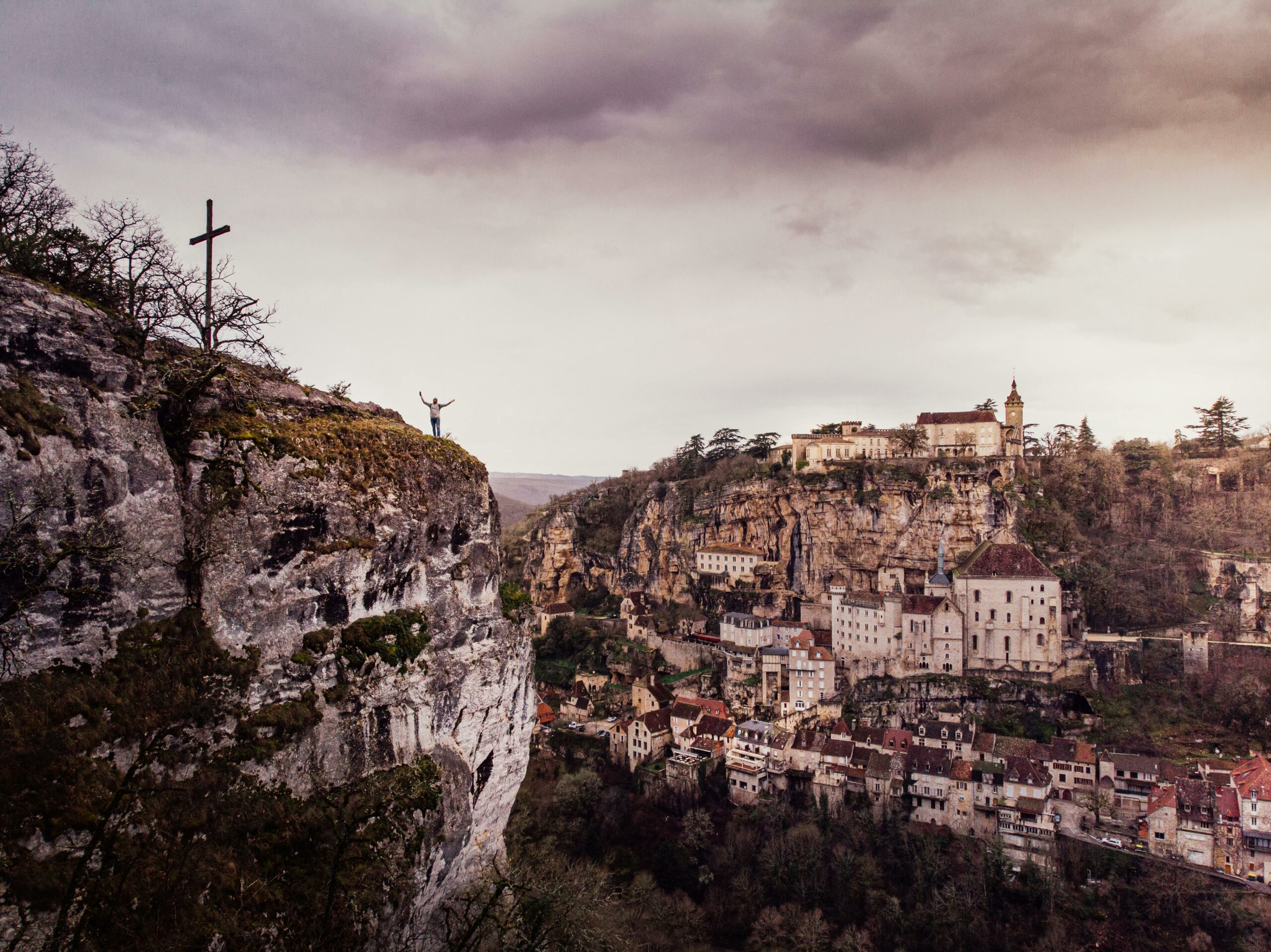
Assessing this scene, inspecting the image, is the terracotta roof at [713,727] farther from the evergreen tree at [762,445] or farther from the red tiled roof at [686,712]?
the evergreen tree at [762,445]

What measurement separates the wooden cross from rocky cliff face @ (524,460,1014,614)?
129ft

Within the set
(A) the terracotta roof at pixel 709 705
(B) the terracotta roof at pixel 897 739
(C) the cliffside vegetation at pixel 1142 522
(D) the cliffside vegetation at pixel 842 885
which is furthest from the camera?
(C) the cliffside vegetation at pixel 1142 522

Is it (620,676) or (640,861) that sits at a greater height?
(620,676)

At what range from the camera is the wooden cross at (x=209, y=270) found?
8875 mm

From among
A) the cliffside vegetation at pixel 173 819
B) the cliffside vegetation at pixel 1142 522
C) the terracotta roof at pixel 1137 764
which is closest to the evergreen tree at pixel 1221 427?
the cliffside vegetation at pixel 1142 522

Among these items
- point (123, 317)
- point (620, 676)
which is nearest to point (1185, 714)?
point (620, 676)

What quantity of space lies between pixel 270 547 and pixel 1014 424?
50.1 meters

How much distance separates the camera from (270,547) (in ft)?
27.2

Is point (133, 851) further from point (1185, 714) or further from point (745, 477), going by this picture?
point (745, 477)

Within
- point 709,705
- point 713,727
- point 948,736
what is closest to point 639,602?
point 709,705

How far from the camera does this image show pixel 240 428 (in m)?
8.34

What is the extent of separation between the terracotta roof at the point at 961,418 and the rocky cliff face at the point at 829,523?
585 cm

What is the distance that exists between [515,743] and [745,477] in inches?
1482

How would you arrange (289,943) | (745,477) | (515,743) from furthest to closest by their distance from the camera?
1. (745,477)
2. (515,743)
3. (289,943)
